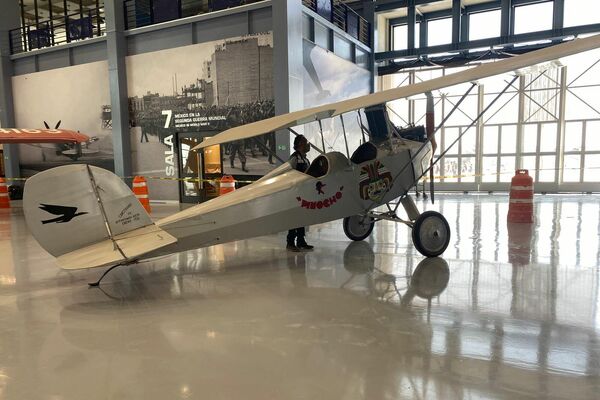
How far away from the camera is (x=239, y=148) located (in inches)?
520

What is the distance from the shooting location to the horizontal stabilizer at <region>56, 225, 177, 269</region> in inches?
161

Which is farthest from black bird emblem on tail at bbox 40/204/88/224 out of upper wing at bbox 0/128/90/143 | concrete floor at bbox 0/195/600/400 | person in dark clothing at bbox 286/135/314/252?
upper wing at bbox 0/128/90/143

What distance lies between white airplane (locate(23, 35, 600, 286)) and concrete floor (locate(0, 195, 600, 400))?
603mm

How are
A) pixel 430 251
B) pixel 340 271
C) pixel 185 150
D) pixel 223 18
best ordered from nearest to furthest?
pixel 340 271 < pixel 430 251 < pixel 223 18 < pixel 185 150

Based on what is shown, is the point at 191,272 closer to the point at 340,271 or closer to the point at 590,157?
the point at 340,271

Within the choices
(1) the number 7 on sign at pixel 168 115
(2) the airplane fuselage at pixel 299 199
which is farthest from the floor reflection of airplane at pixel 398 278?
(1) the number 7 on sign at pixel 168 115

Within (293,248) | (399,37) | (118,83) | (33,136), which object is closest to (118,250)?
(293,248)

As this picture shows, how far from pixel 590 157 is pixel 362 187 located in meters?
17.0

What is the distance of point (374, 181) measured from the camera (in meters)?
6.29

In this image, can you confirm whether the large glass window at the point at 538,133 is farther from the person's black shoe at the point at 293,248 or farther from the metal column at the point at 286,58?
the person's black shoe at the point at 293,248

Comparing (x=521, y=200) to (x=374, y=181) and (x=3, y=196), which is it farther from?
(x=3, y=196)

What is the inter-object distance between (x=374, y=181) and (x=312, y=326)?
3.15 meters

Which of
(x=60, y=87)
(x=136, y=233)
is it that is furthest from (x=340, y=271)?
(x=60, y=87)

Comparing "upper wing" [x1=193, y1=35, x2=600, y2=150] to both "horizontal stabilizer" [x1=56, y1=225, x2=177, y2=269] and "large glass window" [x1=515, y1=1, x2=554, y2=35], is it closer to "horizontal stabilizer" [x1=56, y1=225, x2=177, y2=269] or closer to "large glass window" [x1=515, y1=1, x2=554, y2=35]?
"horizontal stabilizer" [x1=56, y1=225, x2=177, y2=269]
